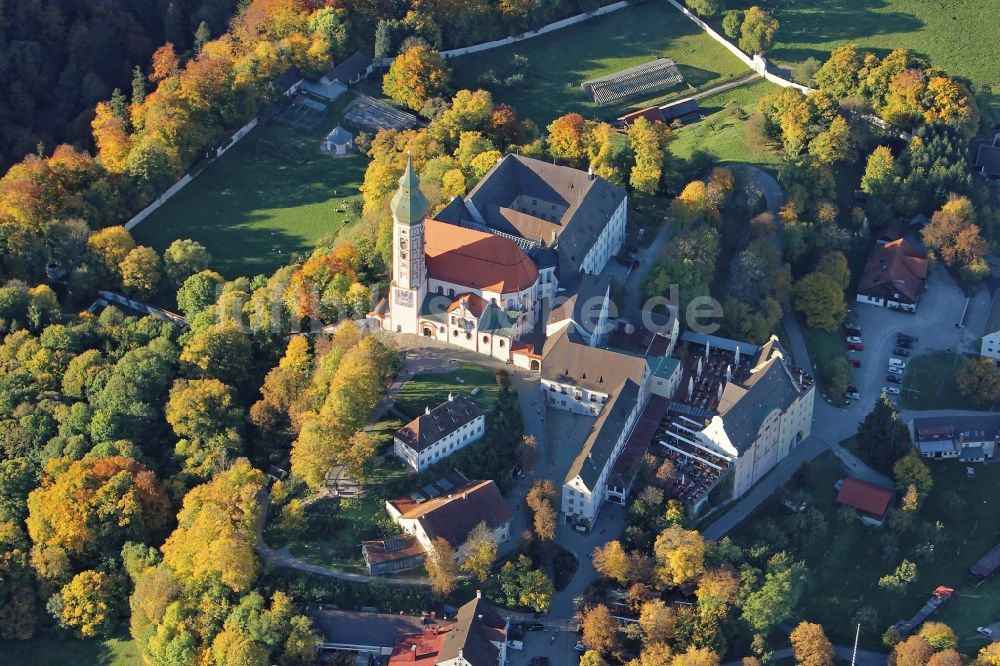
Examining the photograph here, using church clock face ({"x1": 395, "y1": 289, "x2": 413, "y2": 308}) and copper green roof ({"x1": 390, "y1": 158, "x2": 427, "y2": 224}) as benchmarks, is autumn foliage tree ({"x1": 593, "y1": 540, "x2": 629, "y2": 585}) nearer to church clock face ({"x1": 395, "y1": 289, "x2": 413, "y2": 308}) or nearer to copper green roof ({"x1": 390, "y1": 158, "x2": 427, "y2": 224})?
church clock face ({"x1": 395, "y1": 289, "x2": 413, "y2": 308})

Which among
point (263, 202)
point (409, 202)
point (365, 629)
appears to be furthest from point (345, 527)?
point (263, 202)

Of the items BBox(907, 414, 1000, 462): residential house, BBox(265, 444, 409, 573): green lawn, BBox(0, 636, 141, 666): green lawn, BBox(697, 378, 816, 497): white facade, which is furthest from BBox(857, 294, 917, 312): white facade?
BBox(0, 636, 141, 666): green lawn

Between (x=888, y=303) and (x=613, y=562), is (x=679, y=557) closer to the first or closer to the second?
(x=613, y=562)

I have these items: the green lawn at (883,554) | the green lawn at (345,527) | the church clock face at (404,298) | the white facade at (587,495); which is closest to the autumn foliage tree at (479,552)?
the green lawn at (345,527)

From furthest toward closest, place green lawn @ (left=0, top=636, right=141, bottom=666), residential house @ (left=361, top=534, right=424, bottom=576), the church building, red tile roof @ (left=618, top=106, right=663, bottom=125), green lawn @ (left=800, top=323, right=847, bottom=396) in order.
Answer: red tile roof @ (left=618, top=106, right=663, bottom=125) < green lawn @ (left=800, top=323, right=847, bottom=396) < the church building < green lawn @ (left=0, top=636, right=141, bottom=666) < residential house @ (left=361, top=534, right=424, bottom=576)

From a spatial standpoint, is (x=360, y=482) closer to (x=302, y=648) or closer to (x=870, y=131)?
(x=302, y=648)

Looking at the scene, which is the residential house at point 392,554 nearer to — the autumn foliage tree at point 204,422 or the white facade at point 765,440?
the autumn foliage tree at point 204,422
